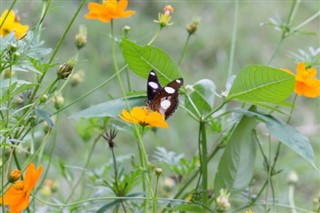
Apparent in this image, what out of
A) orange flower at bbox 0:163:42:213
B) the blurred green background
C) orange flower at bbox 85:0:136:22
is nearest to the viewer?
orange flower at bbox 0:163:42:213

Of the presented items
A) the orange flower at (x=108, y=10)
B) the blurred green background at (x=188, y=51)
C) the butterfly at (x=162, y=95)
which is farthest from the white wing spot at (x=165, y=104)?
the blurred green background at (x=188, y=51)

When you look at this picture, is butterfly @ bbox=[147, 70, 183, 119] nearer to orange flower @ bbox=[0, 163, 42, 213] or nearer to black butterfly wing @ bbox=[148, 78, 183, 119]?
black butterfly wing @ bbox=[148, 78, 183, 119]

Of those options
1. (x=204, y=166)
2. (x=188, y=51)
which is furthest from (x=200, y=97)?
(x=188, y=51)

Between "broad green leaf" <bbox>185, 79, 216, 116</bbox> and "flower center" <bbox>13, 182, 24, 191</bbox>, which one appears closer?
"flower center" <bbox>13, 182, 24, 191</bbox>

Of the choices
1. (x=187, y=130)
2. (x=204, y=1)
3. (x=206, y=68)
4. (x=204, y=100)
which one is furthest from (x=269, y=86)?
(x=204, y=1)

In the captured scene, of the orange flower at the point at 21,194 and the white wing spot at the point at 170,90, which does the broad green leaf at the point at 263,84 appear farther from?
the orange flower at the point at 21,194

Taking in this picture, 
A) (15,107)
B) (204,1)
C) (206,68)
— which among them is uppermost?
(204,1)

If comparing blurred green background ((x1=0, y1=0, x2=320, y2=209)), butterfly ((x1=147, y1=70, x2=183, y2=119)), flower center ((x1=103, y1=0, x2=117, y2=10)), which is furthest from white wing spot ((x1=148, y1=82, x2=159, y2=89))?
blurred green background ((x1=0, y1=0, x2=320, y2=209))

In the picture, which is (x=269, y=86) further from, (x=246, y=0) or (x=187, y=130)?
(x=246, y=0)
